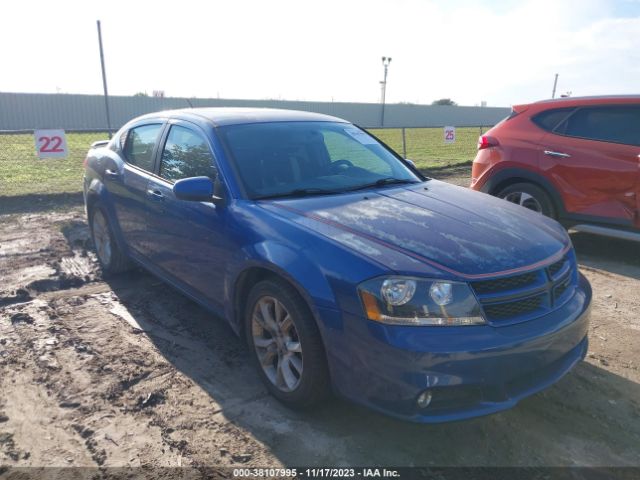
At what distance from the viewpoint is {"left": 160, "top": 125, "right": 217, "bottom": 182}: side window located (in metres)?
3.72

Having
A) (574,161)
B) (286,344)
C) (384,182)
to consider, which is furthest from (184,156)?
(574,161)

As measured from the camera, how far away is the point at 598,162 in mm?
5648

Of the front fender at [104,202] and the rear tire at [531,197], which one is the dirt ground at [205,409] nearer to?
the front fender at [104,202]

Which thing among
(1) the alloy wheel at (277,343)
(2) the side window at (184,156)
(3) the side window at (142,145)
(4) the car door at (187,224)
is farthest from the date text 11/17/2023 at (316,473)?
(3) the side window at (142,145)

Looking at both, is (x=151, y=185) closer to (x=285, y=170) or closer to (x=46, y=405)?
(x=285, y=170)

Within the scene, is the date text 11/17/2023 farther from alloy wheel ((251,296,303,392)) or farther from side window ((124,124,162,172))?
side window ((124,124,162,172))

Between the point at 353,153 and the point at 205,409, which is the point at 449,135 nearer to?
the point at 353,153

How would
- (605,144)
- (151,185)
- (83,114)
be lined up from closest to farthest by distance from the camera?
(151,185)
(605,144)
(83,114)

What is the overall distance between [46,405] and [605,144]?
18.9ft

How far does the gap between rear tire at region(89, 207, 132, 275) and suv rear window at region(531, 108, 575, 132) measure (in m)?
4.93

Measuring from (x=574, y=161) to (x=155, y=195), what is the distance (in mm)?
4515

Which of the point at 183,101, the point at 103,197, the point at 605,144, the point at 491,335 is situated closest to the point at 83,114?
the point at 183,101

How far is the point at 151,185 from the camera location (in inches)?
165

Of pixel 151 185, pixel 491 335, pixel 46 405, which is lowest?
pixel 46 405
